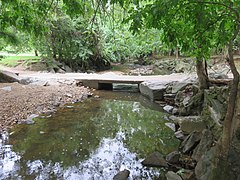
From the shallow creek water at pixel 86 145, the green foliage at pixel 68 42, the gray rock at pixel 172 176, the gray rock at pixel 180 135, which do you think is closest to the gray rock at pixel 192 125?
the gray rock at pixel 180 135

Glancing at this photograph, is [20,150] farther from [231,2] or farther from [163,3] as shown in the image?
[231,2]

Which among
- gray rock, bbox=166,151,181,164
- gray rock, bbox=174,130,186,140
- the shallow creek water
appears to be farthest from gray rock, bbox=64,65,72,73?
gray rock, bbox=166,151,181,164

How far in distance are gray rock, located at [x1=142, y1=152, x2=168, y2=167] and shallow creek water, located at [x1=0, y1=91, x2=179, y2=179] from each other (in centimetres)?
10

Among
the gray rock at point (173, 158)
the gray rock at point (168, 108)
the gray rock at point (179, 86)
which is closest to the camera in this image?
the gray rock at point (173, 158)

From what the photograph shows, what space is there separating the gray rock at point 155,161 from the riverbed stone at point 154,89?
421 cm

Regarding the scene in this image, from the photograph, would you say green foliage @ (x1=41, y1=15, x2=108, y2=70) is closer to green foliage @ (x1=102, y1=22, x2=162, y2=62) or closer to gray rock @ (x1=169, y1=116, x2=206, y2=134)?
green foliage @ (x1=102, y1=22, x2=162, y2=62)

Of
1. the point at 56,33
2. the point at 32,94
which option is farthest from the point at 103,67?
the point at 32,94

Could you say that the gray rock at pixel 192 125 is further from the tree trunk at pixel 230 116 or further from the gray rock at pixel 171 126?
the tree trunk at pixel 230 116

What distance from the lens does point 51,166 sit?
336 centimetres

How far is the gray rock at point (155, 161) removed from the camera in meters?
3.34

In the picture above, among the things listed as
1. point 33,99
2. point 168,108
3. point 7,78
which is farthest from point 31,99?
point 168,108

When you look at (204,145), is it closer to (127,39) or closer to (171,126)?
(171,126)

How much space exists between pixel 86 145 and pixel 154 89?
409cm

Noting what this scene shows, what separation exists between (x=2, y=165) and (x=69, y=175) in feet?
3.91
